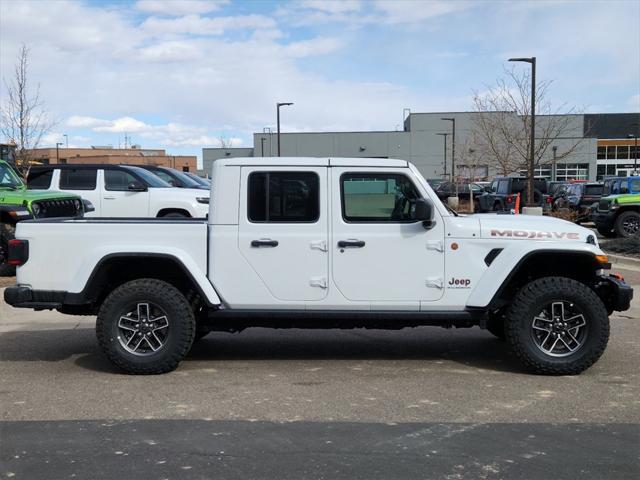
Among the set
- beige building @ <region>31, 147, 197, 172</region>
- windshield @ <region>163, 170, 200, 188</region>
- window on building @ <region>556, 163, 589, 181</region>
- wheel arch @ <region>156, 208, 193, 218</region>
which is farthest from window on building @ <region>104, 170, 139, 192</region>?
beige building @ <region>31, 147, 197, 172</region>

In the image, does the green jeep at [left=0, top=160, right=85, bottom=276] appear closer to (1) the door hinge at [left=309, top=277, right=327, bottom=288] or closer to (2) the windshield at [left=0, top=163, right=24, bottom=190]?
(2) the windshield at [left=0, top=163, right=24, bottom=190]

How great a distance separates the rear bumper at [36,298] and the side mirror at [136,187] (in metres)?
7.27

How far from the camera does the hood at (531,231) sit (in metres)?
5.83

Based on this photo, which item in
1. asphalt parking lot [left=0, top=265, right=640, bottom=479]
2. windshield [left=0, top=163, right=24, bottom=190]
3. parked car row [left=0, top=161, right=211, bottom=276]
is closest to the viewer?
asphalt parking lot [left=0, top=265, right=640, bottom=479]

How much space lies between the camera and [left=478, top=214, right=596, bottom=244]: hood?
583 centimetres

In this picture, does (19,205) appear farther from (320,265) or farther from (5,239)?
(320,265)

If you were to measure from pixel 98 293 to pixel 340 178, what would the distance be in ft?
8.02

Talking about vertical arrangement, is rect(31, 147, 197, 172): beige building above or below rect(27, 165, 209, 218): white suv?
above

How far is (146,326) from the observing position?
5988 mm

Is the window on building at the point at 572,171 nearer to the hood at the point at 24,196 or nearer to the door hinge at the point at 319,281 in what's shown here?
the hood at the point at 24,196

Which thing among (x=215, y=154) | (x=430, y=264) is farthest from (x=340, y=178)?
(x=215, y=154)

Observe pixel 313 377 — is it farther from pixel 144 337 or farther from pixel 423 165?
pixel 423 165

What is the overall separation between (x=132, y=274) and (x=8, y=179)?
693 cm

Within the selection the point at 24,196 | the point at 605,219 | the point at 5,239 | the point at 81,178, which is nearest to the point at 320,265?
the point at 5,239
